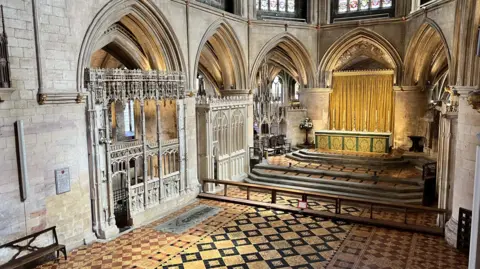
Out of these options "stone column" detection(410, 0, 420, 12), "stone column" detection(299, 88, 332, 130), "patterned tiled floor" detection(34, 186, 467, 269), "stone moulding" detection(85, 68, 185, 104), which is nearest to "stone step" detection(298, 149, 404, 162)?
"stone column" detection(299, 88, 332, 130)

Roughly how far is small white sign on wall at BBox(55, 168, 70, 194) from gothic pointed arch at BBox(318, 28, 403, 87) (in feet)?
42.9

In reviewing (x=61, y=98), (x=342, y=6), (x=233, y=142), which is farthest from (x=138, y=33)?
(x=342, y=6)

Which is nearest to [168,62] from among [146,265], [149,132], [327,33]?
[149,132]

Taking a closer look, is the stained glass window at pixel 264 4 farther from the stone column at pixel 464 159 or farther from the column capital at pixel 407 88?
the stone column at pixel 464 159

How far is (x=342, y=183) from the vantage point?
12172mm

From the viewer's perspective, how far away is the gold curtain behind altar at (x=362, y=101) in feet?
58.6

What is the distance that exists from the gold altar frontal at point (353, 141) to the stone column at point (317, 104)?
1471 mm

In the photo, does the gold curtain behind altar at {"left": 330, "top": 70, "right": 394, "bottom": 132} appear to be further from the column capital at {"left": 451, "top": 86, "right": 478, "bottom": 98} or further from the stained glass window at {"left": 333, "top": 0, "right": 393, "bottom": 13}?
the column capital at {"left": 451, "top": 86, "right": 478, "bottom": 98}

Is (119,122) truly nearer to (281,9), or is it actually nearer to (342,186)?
(281,9)

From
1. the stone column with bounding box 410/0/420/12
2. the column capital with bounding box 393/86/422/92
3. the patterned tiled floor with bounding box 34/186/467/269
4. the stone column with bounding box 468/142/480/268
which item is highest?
the stone column with bounding box 410/0/420/12

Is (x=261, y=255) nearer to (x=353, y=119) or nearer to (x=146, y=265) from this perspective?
(x=146, y=265)

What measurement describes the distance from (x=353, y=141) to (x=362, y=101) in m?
3.04

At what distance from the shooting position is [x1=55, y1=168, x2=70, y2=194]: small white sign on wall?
7.49m

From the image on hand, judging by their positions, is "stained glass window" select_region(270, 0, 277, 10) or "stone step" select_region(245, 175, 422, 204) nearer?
"stone step" select_region(245, 175, 422, 204)
